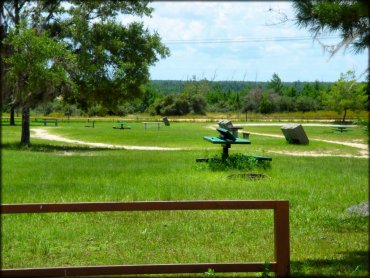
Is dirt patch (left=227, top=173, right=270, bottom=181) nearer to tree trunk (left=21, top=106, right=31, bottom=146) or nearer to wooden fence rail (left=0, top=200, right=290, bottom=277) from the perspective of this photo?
wooden fence rail (left=0, top=200, right=290, bottom=277)

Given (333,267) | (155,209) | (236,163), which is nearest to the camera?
(155,209)

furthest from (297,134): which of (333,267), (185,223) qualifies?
(333,267)

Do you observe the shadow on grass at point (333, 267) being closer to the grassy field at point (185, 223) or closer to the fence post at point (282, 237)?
the grassy field at point (185, 223)

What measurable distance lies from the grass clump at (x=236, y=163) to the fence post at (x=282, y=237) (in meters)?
9.68

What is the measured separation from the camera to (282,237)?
4.43 metres

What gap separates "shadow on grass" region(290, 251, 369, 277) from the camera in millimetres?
5227

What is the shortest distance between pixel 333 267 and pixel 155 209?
7.53 feet

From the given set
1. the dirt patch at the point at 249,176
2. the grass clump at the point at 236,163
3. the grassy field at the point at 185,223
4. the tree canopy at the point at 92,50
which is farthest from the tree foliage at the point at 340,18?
the tree canopy at the point at 92,50

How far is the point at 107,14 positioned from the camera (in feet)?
89.5

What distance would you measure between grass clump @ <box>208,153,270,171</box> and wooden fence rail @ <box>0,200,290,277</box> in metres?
9.71

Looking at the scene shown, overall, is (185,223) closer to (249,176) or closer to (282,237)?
(282,237)

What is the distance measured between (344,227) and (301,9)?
3054 millimetres

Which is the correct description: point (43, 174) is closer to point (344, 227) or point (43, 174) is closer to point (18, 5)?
point (344, 227)

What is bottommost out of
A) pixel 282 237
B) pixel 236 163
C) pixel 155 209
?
pixel 236 163
